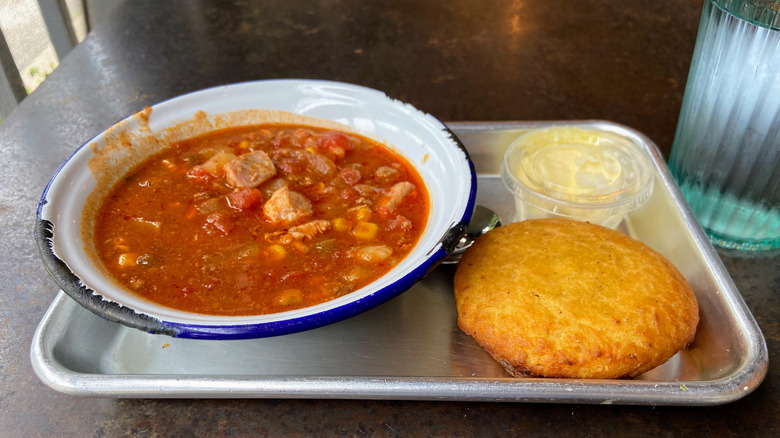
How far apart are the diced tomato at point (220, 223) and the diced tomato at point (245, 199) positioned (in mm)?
85

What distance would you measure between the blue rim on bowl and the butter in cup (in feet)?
1.27

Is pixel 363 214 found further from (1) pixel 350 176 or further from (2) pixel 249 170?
(2) pixel 249 170

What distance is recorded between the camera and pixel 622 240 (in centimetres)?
226

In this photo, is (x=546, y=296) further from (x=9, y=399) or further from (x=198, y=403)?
(x=9, y=399)

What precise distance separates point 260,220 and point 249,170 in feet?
0.93

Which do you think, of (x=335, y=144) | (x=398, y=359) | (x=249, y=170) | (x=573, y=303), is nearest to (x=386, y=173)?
(x=335, y=144)

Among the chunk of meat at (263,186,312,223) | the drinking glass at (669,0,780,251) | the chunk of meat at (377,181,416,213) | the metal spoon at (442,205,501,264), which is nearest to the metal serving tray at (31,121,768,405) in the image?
the metal spoon at (442,205,501,264)

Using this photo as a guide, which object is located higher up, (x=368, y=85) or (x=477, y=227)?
(x=477, y=227)

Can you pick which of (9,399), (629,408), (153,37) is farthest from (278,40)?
(629,408)

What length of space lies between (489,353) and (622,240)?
0.70m

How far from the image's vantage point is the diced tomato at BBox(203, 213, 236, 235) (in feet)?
7.39

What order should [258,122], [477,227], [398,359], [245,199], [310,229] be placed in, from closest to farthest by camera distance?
[398,359], [310,229], [245,199], [477,227], [258,122]

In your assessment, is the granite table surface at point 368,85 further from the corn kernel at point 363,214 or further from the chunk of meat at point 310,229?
the corn kernel at point 363,214

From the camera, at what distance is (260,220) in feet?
7.64
